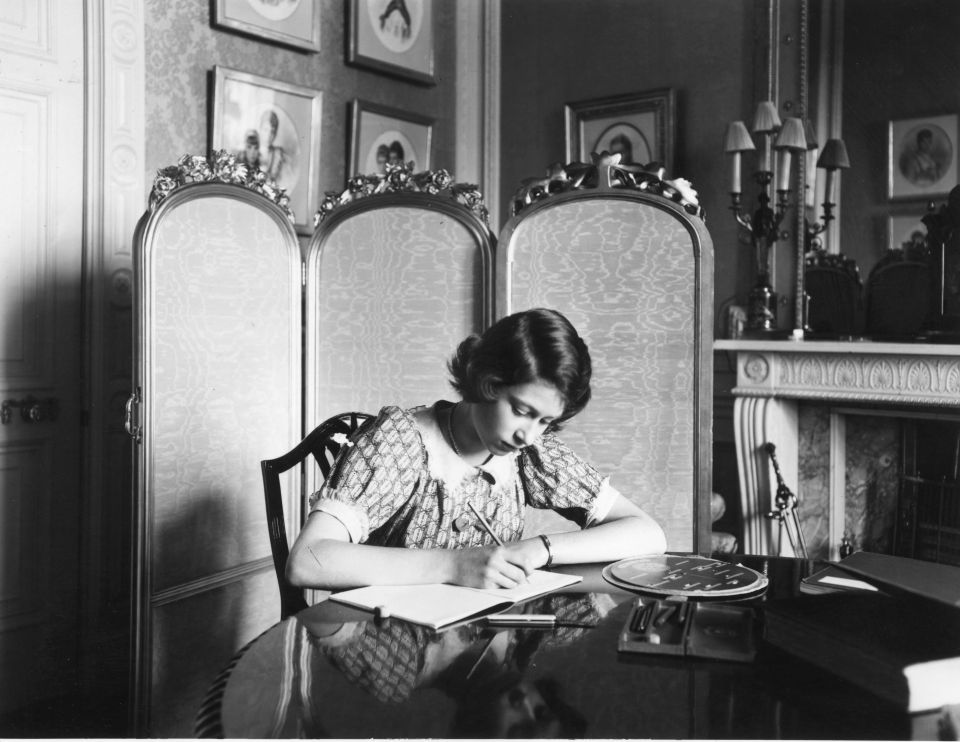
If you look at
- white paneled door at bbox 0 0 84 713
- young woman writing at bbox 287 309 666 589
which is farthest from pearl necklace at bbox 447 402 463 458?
white paneled door at bbox 0 0 84 713

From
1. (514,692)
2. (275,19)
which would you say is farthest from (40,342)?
(514,692)

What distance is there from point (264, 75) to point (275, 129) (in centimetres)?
19

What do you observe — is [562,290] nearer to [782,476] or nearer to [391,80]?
[782,476]

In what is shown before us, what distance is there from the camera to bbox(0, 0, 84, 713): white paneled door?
230 centimetres

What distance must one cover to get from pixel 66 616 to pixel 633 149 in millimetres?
2639

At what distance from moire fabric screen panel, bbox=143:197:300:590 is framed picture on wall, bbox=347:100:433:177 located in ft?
3.85

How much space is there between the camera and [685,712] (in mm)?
846

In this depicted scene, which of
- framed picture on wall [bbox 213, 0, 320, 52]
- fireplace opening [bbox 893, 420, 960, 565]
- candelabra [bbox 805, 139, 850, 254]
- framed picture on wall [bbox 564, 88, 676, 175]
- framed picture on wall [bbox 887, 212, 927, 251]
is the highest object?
framed picture on wall [bbox 213, 0, 320, 52]

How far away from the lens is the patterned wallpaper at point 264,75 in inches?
105

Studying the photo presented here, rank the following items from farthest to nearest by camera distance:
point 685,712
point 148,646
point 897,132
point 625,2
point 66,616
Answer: point 625,2, point 897,132, point 66,616, point 148,646, point 685,712

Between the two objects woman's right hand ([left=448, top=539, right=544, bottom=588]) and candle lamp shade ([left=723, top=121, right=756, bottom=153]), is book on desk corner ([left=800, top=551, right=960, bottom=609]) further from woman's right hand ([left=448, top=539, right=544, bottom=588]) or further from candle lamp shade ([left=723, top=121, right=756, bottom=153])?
candle lamp shade ([left=723, top=121, right=756, bottom=153])

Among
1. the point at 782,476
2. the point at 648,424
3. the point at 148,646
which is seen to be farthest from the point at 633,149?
the point at 148,646

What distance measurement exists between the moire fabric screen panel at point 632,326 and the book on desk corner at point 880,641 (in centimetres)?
96

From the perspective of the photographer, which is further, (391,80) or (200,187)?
(391,80)
